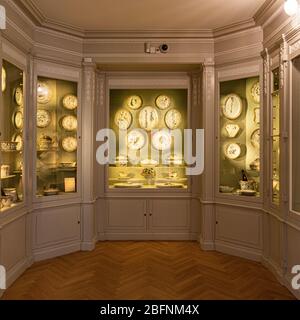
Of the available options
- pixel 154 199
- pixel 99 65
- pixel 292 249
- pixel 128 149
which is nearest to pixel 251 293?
pixel 292 249

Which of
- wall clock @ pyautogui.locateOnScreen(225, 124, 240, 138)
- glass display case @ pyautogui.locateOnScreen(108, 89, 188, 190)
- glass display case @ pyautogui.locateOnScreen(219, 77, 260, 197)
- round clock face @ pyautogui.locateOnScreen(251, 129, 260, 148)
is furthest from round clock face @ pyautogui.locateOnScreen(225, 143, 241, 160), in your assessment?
glass display case @ pyautogui.locateOnScreen(108, 89, 188, 190)

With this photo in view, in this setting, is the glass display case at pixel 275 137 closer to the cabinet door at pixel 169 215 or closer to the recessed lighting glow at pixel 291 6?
the recessed lighting glow at pixel 291 6

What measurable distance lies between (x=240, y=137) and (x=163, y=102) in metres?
1.38

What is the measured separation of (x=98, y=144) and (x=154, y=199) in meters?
1.18

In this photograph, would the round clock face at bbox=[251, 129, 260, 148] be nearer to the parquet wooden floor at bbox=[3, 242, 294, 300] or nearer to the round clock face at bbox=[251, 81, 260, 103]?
the round clock face at bbox=[251, 81, 260, 103]

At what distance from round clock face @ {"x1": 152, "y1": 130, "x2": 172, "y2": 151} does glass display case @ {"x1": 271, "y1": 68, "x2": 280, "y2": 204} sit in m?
1.80

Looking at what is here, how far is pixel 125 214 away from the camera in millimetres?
4957

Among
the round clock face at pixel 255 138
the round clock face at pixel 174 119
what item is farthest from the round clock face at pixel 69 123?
the round clock face at pixel 255 138

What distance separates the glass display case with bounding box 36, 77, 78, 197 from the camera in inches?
164

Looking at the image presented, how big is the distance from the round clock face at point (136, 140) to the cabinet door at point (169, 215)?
35.4 inches

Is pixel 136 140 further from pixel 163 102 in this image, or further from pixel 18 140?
pixel 18 140

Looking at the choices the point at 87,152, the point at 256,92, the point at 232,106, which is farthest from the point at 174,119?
the point at 87,152

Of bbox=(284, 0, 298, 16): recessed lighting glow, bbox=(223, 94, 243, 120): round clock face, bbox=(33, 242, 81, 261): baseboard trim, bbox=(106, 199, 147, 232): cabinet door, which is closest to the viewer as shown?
bbox=(284, 0, 298, 16): recessed lighting glow

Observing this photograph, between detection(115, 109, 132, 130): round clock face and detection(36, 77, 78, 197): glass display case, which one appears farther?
detection(115, 109, 132, 130): round clock face
